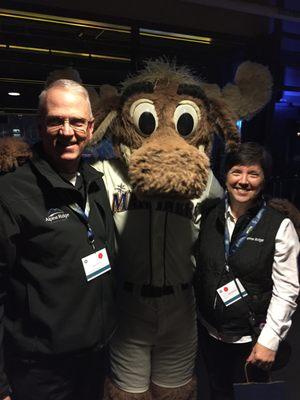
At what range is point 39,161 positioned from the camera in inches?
49.0

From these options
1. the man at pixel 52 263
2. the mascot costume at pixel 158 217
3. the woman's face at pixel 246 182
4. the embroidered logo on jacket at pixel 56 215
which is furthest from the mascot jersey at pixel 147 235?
the embroidered logo on jacket at pixel 56 215

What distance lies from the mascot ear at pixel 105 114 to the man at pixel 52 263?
0.93ft

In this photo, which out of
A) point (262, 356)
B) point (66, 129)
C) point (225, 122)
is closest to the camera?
point (66, 129)

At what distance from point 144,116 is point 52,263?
0.70 meters

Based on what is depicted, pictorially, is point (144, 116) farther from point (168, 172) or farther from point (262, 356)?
point (262, 356)

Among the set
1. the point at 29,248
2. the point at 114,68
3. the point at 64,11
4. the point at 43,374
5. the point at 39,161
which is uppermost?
the point at 64,11

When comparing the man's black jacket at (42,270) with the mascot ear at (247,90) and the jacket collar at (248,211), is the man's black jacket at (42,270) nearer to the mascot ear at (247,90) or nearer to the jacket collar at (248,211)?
the jacket collar at (248,211)

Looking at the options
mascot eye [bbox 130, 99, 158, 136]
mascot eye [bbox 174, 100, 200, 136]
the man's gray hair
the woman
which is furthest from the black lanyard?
the man's gray hair

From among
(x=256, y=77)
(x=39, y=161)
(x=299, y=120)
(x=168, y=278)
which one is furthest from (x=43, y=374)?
(x=299, y=120)

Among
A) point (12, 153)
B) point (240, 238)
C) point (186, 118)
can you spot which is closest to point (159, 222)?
point (240, 238)

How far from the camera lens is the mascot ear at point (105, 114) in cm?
161

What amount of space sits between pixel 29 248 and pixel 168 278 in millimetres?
650

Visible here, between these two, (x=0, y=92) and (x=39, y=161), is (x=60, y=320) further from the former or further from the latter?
(x=0, y=92)

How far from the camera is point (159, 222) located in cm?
157
